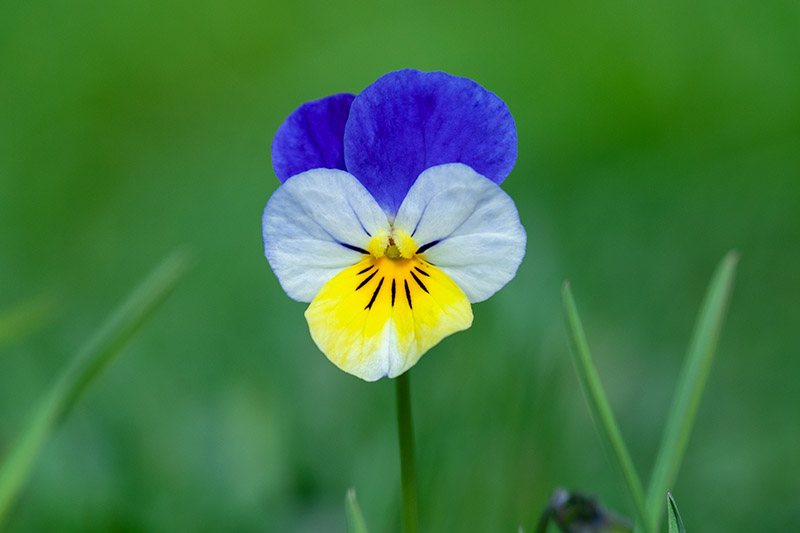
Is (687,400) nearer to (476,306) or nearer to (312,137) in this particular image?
(312,137)

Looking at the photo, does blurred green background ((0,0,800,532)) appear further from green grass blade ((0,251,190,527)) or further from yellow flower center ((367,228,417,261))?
yellow flower center ((367,228,417,261))

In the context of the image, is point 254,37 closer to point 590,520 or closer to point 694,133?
point 694,133

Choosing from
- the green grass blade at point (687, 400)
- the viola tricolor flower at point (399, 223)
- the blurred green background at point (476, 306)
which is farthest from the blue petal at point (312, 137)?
the blurred green background at point (476, 306)

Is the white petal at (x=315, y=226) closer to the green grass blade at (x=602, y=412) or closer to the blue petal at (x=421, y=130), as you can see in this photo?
the blue petal at (x=421, y=130)

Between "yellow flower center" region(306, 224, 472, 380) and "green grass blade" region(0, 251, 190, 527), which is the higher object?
"yellow flower center" region(306, 224, 472, 380)

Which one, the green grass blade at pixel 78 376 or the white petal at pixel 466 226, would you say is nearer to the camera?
the white petal at pixel 466 226

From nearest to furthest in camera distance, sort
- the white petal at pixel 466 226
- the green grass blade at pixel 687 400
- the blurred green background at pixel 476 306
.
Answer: the white petal at pixel 466 226
the green grass blade at pixel 687 400
the blurred green background at pixel 476 306

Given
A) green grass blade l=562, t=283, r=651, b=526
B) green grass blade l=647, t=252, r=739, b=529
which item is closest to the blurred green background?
green grass blade l=647, t=252, r=739, b=529

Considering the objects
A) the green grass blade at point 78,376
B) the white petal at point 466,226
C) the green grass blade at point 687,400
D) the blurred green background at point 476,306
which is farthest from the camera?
the blurred green background at point 476,306
